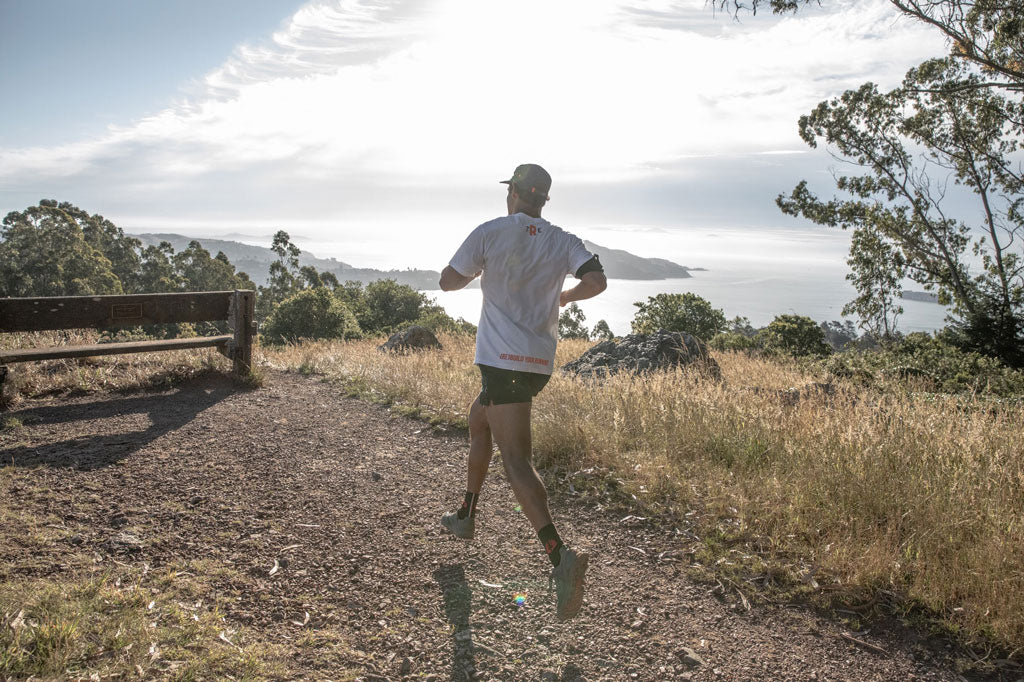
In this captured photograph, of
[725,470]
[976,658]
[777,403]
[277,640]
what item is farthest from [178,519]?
[777,403]

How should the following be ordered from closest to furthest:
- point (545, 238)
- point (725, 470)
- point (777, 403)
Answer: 1. point (545, 238)
2. point (725, 470)
3. point (777, 403)

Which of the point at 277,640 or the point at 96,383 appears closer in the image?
the point at 277,640

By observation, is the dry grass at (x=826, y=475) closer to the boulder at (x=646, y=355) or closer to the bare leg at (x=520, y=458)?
the bare leg at (x=520, y=458)

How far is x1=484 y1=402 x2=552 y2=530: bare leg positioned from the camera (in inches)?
116

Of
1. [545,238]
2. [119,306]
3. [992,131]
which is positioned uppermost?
[992,131]

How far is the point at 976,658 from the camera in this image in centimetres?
276

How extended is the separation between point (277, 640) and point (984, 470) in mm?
4406

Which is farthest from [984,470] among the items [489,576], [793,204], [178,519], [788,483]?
[793,204]

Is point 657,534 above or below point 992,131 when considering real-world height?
below

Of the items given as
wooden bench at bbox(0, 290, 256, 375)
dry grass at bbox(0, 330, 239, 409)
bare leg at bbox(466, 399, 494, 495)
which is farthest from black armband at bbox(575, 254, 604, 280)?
dry grass at bbox(0, 330, 239, 409)

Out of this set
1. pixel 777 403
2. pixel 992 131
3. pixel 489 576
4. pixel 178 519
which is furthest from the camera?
pixel 992 131

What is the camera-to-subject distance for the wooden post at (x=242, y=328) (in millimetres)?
7652

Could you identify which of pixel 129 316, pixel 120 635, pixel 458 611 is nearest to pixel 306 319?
pixel 129 316

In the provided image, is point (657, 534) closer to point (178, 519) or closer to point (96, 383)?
point (178, 519)
